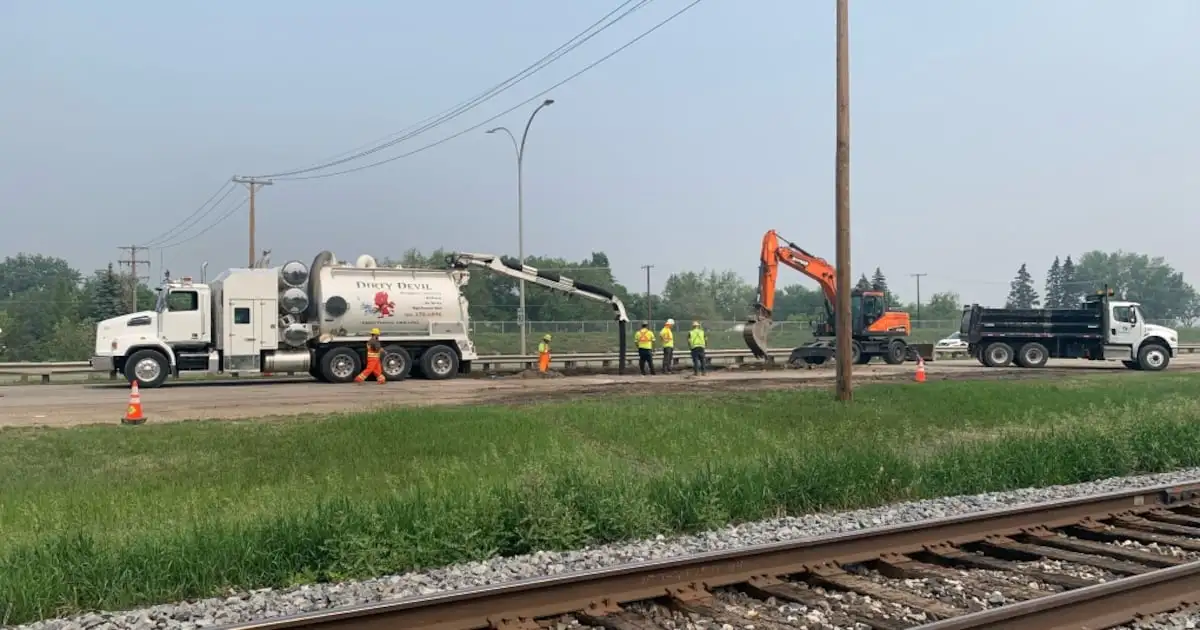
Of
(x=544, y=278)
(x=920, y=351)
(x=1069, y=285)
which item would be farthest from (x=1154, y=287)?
(x=544, y=278)

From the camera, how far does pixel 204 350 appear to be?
25922 mm

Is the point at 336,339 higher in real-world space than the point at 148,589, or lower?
higher

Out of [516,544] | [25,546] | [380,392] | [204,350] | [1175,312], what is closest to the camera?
[25,546]

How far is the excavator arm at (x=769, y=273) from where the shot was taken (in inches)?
1280

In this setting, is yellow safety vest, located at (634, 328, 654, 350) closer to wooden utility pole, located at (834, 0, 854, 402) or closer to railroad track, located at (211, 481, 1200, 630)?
wooden utility pole, located at (834, 0, 854, 402)

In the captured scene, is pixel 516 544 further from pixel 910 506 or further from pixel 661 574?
pixel 910 506

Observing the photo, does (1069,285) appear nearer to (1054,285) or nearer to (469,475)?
(1054,285)

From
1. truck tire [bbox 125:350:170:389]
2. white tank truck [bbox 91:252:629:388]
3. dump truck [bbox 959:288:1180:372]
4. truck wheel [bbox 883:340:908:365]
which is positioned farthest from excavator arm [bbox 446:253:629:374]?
dump truck [bbox 959:288:1180:372]

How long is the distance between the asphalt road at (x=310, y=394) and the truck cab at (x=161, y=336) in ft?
2.38

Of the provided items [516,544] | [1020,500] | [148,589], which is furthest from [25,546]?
[1020,500]

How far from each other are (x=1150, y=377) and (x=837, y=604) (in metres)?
24.4

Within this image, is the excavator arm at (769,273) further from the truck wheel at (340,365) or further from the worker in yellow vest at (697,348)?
the truck wheel at (340,365)

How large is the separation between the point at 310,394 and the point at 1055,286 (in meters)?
129

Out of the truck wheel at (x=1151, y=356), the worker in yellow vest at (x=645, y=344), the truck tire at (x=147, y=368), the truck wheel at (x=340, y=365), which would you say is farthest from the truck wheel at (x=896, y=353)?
the truck tire at (x=147, y=368)
